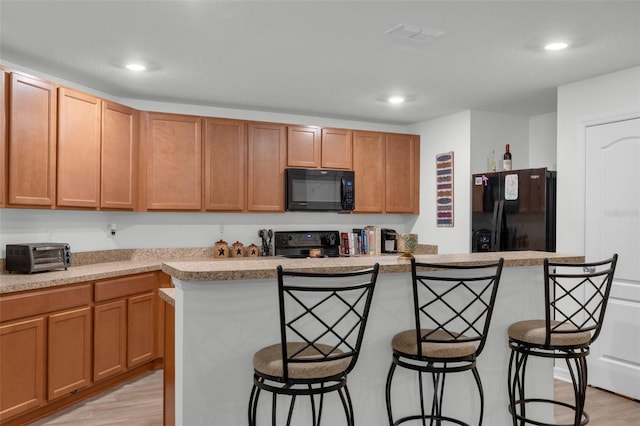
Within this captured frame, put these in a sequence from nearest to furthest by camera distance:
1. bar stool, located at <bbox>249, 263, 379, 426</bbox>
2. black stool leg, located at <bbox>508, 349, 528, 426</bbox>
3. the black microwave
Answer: bar stool, located at <bbox>249, 263, 379, 426</bbox> → black stool leg, located at <bbox>508, 349, 528, 426</bbox> → the black microwave

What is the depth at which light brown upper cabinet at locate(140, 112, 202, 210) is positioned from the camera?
4480 millimetres

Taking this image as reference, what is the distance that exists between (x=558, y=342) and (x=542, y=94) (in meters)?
2.79

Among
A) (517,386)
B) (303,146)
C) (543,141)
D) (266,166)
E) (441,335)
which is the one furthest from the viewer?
(543,141)

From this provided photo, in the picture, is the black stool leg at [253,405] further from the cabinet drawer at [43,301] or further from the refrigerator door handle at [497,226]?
the refrigerator door handle at [497,226]

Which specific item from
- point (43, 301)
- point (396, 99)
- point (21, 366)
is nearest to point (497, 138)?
point (396, 99)

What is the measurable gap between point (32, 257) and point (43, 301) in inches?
16.3

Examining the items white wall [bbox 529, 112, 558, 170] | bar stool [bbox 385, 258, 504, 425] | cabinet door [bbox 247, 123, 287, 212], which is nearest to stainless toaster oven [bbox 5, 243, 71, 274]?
cabinet door [bbox 247, 123, 287, 212]

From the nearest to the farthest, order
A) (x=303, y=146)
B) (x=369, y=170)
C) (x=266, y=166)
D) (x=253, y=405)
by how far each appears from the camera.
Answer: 1. (x=253, y=405)
2. (x=266, y=166)
3. (x=303, y=146)
4. (x=369, y=170)

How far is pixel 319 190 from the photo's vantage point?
5172 mm

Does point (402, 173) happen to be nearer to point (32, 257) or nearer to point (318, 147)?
point (318, 147)

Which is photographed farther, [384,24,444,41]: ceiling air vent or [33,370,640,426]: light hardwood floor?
[33,370,640,426]: light hardwood floor

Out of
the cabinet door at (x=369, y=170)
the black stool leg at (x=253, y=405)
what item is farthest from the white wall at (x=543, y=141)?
the black stool leg at (x=253, y=405)

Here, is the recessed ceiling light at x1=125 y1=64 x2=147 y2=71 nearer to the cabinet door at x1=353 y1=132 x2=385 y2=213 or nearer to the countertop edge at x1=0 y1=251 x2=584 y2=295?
the countertop edge at x1=0 y1=251 x2=584 y2=295

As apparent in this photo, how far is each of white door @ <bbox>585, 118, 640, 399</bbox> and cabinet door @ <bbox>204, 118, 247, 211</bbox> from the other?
3073 mm
